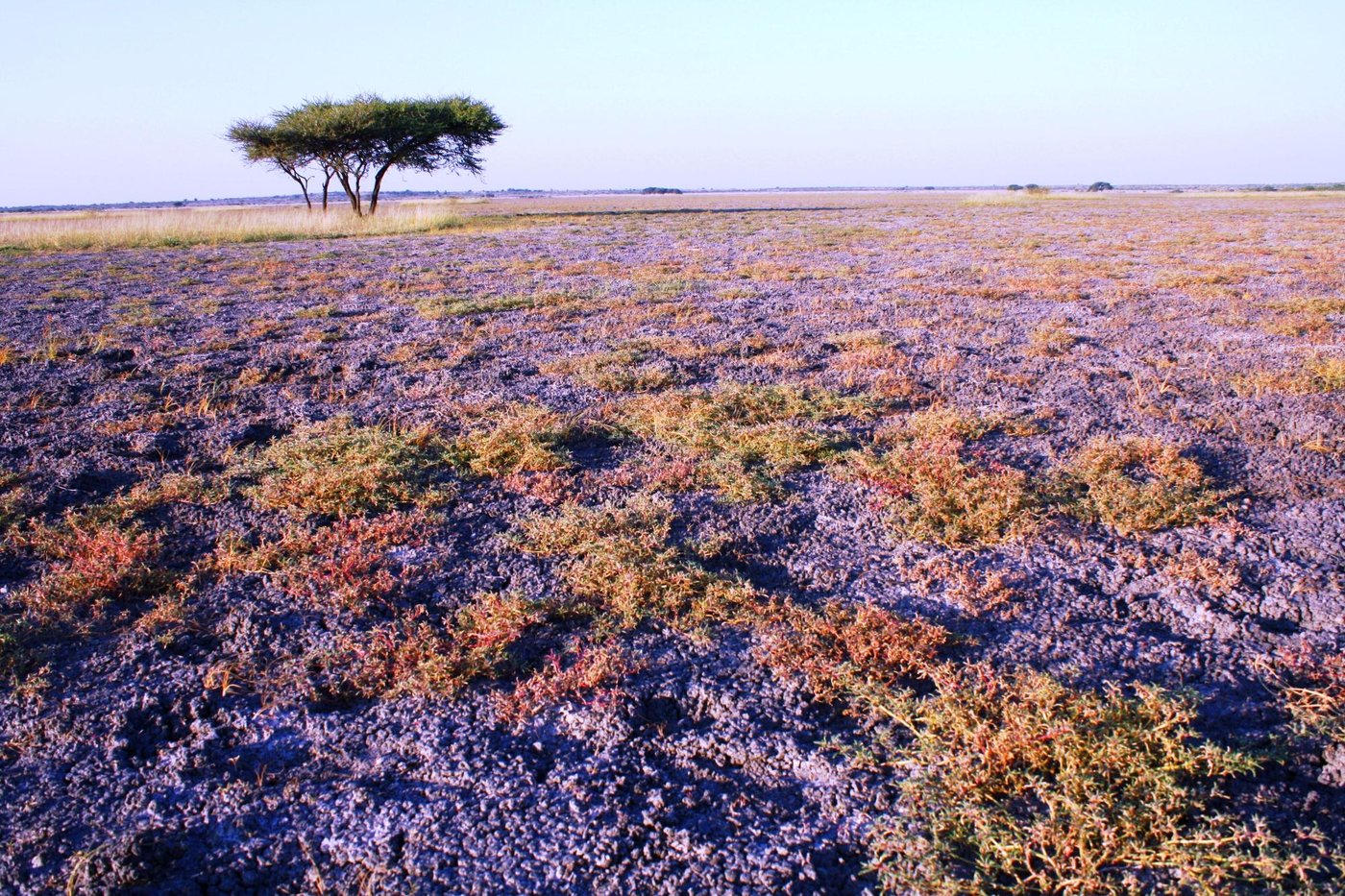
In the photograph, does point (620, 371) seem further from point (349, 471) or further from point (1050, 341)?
point (1050, 341)

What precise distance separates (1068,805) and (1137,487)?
2891mm

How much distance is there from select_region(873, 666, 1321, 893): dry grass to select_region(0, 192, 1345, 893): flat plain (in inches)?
0.5

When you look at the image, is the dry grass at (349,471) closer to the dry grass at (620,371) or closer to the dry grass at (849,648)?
the dry grass at (620,371)

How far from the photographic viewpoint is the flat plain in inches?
86.8

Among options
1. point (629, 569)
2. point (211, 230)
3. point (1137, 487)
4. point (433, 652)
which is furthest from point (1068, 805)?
point (211, 230)

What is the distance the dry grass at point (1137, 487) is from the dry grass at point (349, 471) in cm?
361

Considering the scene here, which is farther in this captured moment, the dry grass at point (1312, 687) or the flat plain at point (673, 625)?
the dry grass at point (1312, 687)

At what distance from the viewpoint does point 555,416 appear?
19.5 ft

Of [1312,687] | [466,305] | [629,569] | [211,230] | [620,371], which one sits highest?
[211,230]

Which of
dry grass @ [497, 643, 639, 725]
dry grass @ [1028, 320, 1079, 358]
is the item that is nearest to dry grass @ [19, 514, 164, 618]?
dry grass @ [497, 643, 639, 725]

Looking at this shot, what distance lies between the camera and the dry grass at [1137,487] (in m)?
4.15

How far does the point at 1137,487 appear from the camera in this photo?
4.52 meters

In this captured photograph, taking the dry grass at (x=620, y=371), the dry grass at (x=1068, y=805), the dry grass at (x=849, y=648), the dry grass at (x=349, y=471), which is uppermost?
the dry grass at (x=620, y=371)

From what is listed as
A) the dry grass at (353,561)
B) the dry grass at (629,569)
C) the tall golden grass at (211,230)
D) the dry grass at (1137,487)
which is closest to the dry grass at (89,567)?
the dry grass at (353,561)
